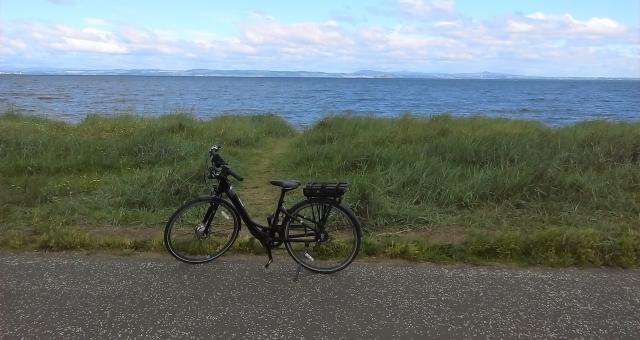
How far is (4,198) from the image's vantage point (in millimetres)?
6383

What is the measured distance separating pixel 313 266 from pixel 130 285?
1.62m

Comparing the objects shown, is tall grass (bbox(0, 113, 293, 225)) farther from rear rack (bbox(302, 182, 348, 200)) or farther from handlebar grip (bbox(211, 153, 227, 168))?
rear rack (bbox(302, 182, 348, 200))

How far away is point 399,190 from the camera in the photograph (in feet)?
22.0

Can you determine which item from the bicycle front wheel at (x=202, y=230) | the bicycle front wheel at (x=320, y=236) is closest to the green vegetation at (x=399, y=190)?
the bicycle front wheel at (x=202, y=230)

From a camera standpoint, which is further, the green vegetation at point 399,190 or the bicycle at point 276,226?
the green vegetation at point 399,190

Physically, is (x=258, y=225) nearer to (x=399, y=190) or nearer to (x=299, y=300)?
(x=299, y=300)

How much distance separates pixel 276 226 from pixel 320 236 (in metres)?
0.44

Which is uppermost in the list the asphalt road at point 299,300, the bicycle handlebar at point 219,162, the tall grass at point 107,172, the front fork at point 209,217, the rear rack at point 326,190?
the bicycle handlebar at point 219,162

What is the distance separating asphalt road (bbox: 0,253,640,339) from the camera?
11.0 ft

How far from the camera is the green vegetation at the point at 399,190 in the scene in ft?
16.1

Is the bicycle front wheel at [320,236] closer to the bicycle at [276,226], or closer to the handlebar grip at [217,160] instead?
the bicycle at [276,226]

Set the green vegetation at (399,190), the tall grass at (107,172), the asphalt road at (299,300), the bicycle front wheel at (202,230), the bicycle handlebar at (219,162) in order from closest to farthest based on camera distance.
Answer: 1. the asphalt road at (299,300)
2. the bicycle handlebar at (219,162)
3. the bicycle front wheel at (202,230)
4. the green vegetation at (399,190)
5. the tall grass at (107,172)

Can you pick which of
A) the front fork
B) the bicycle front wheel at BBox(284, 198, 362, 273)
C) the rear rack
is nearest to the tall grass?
the front fork

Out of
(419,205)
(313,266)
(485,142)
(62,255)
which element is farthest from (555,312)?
(485,142)
